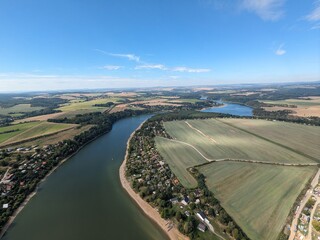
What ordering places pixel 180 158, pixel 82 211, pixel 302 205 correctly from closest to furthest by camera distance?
1. pixel 302 205
2. pixel 82 211
3. pixel 180 158

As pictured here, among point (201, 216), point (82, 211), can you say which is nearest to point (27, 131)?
point (82, 211)

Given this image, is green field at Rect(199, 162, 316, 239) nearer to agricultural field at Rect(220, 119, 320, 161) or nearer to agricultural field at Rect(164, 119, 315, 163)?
agricultural field at Rect(164, 119, 315, 163)

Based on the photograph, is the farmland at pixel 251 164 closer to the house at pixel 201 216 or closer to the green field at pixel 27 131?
the house at pixel 201 216

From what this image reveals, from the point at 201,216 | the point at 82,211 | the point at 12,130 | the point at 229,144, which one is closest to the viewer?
the point at 201,216

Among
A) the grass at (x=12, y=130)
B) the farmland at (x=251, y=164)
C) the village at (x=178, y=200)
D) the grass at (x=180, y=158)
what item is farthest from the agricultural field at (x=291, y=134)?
the grass at (x=12, y=130)

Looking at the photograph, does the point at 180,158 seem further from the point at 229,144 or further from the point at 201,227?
the point at 201,227

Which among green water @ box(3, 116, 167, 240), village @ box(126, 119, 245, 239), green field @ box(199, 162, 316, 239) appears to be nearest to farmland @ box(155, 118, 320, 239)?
green field @ box(199, 162, 316, 239)

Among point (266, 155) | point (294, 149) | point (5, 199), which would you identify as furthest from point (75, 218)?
point (294, 149)
